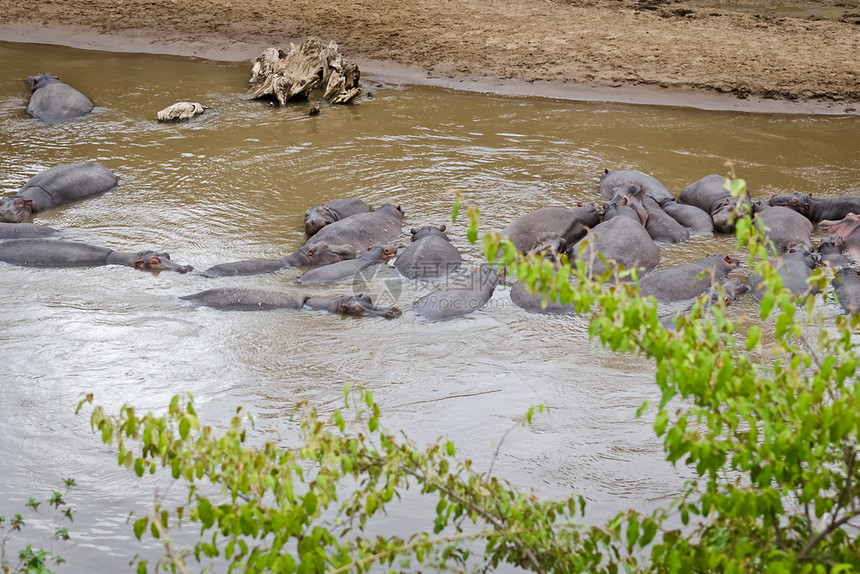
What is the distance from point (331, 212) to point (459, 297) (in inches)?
86.1

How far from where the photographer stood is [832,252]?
6.98 meters

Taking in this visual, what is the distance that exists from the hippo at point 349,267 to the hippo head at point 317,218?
59cm

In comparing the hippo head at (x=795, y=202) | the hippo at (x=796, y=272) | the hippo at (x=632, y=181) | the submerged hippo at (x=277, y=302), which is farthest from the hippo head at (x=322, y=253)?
the hippo head at (x=795, y=202)

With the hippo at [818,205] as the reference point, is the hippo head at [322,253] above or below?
below

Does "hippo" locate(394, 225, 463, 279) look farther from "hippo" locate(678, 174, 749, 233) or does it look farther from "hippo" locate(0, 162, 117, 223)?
"hippo" locate(0, 162, 117, 223)

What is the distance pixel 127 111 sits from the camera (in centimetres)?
1120

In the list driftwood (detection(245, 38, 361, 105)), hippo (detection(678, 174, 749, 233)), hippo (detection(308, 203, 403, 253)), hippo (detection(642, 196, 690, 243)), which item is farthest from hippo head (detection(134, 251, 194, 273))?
driftwood (detection(245, 38, 361, 105))

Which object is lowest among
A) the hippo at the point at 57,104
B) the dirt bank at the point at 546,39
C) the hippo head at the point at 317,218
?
the hippo head at the point at 317,218

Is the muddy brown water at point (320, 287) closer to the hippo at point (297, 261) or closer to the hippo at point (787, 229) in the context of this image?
the hippo at point (297, 261)

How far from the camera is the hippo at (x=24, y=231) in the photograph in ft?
24.3

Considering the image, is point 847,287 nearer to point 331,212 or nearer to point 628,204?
point 628,204

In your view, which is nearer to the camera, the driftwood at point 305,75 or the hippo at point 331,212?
the hippo at point 331,212

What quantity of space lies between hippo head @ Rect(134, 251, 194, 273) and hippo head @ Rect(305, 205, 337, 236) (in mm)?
1196

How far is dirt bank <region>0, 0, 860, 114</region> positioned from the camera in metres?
11.7
